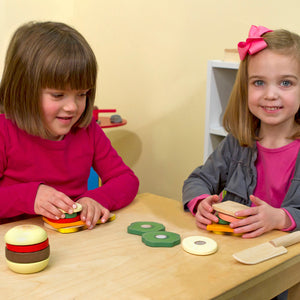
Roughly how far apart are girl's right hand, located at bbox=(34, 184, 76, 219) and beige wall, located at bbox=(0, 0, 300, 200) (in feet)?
4.85

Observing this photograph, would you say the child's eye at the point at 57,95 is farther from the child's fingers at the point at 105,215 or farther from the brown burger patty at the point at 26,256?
the brown burger patty at the point at 26,256

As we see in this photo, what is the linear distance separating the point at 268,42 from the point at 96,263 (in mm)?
867

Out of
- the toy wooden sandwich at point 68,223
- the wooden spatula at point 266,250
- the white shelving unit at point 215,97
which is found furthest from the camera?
the white shelving unit at point 215,97

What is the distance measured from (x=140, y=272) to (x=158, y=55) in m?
2.12

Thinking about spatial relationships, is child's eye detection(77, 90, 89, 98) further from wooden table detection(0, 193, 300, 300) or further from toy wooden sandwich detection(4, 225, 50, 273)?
toy wooden sandwich detection(4, 225, 50, 273)

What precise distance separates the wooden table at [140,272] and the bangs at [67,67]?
376 mm

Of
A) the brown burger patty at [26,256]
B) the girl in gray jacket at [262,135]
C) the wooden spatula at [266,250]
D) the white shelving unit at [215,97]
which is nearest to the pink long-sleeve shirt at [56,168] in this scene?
the girl in gray jacket at [262,135]

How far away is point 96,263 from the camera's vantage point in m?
0.95

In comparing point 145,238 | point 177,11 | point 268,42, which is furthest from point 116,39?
point 145,238

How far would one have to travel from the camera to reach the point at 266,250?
1.04 m

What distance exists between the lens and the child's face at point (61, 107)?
1281 mm

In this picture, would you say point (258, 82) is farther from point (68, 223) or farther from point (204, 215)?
point (68, 223)

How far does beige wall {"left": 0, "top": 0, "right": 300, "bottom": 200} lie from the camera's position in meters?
2.48

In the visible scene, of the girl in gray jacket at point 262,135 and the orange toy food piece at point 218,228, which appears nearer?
the orange toy food piece at point 218,228
